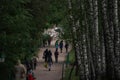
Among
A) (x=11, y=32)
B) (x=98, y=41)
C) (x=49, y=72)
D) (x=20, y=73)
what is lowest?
(x=49, y=72)

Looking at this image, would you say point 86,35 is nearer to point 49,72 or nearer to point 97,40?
point 97,40

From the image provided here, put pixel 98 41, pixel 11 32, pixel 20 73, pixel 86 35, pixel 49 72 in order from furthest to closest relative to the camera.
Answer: pixel 49 72
pixel 11 32
pixel 86 35
pixel 20 73
pixel 98 41

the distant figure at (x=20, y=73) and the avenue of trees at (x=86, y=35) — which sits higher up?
the avenue of trees at (x=86, y=35)

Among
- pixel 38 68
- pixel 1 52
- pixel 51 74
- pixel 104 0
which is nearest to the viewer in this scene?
pixel 104 0

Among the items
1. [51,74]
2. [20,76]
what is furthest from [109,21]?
[51,74]

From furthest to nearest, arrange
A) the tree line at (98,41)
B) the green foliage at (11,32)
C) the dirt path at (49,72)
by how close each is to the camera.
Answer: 1. the dirt path at (49,72)
2. the green foliage at (11,32)
3. the tree line at (98,41)

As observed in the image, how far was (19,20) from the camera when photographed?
66.6 ft

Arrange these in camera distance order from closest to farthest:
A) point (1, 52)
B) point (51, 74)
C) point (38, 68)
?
point (1, 52) → point (51, 74) → point (38, 68)

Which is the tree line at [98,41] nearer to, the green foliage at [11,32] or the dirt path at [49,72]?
the green foliage at [11,32]

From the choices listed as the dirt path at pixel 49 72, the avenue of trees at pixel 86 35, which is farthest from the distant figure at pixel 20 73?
the dirt path at pixel 49 72

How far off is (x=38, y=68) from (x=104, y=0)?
20265 millimetres

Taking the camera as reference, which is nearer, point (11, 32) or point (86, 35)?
point (86, 35)

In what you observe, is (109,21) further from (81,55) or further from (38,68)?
(38,68)

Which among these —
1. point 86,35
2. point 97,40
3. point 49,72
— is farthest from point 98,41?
point 49,72
